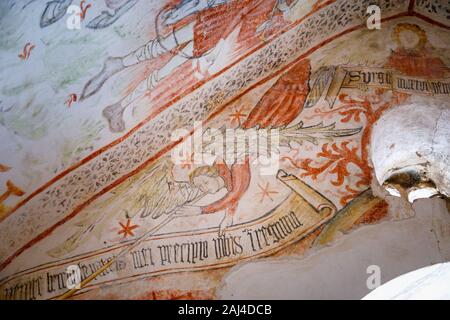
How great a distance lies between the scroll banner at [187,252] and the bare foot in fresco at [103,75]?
3.79ft

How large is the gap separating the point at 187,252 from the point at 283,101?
146cm

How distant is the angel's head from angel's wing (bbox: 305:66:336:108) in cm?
92

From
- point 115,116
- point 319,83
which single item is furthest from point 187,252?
point 319,83

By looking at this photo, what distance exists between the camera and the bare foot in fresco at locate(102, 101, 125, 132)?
15.3 feet

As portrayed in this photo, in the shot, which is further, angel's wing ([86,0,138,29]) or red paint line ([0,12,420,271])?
red paint line ([0,12,420,271])

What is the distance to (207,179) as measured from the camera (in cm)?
487

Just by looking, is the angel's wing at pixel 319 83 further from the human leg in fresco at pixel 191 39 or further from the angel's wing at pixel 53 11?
the angel's wing at pixel 53 11

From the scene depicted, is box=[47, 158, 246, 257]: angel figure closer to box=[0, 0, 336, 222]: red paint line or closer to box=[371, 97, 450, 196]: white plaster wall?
box=[0, 0, 336, 222]: red paint line

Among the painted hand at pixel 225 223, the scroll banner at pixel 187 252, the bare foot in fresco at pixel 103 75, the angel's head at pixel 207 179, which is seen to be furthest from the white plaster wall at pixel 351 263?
the bare foot in fresco at pixel 103 75

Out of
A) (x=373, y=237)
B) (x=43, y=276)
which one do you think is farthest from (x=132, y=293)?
(x=373, y=237)

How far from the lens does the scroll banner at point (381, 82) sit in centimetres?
493

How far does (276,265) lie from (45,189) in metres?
1.80
